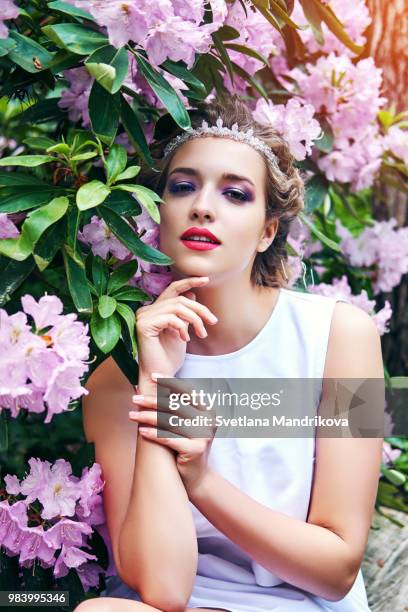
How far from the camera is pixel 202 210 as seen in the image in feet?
5.69

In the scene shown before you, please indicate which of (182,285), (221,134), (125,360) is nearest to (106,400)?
(125,360)

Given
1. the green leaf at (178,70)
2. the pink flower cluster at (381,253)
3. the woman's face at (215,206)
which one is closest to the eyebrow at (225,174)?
the woman's face at (215,206)

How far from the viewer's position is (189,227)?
175 centimetres

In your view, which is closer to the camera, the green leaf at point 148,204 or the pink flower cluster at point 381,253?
the green leaf at point 148,204

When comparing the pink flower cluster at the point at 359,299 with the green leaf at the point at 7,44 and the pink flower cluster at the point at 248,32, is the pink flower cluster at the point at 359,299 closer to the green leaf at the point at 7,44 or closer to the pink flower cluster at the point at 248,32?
the pink flower cluster at the point at 248,32

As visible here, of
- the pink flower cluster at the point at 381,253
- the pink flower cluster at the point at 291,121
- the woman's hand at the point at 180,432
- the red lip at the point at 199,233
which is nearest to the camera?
the woman's hand at the point at 180,432

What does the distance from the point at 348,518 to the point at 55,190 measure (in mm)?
935

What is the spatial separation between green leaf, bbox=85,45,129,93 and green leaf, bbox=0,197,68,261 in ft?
0.80

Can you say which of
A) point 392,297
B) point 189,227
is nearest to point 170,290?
point 189,227

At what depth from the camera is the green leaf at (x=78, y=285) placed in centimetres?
147

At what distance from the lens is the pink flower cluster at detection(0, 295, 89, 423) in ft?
4.33

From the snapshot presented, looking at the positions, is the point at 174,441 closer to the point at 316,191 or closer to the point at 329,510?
the point at 329,510

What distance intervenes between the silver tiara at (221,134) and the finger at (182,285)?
0.35 metres

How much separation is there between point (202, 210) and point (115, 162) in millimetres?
275
